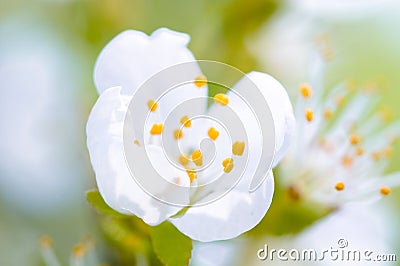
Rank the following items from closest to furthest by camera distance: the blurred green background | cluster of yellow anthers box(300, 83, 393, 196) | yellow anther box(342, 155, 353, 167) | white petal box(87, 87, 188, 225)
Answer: white petal box(87, 87, 188, 225) → cluster of yellow anthers box(300, 83, 393, 196) → yellow anther box(342, 155, 353, 167) → the blurred green background

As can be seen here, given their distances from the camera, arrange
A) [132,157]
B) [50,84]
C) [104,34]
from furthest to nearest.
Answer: [50,84]
[104,34]
[132,157]

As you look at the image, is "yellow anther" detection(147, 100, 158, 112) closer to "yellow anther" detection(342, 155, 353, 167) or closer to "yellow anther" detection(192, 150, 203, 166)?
"yellow anther" detection(192, 150, 203, 166)

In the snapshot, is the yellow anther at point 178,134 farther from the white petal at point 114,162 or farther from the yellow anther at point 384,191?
the yellow anther at point 384,191

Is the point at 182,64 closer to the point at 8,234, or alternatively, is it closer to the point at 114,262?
the point at 114,262

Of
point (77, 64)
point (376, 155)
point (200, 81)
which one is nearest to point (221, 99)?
point (200, 81)

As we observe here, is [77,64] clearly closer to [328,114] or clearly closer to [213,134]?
[328,114]

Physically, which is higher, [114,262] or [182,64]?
[182,64]

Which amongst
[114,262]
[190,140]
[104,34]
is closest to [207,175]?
[190,140]

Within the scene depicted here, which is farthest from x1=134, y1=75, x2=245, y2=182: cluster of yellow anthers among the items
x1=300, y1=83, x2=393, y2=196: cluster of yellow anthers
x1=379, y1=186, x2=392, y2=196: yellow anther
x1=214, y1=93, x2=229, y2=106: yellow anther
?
x1=379, y1=186, x2=392, y2=196: yellow anther
